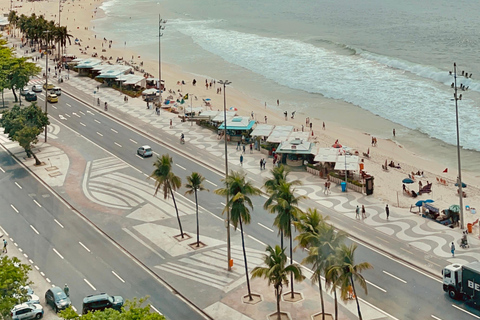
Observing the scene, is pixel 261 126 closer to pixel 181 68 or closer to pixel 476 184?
pixel 476 184

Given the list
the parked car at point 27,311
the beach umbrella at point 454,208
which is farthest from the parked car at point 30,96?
the beach umbrella at point 454,208

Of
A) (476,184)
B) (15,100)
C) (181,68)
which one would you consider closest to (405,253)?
(476,184)

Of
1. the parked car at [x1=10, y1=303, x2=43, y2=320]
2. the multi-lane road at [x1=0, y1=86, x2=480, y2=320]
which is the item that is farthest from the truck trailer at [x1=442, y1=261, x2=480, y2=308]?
the parked car at [x1=10, y1=303, x2=43, y2=320]

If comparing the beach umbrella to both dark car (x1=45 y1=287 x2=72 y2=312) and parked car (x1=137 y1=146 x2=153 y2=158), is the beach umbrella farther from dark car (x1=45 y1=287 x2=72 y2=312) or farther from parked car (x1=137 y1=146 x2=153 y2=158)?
parked car (x1=137 y1=146 x2=153 y2=158)

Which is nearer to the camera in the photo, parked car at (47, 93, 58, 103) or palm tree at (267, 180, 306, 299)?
palm tree at (267, 180, 306, 299)

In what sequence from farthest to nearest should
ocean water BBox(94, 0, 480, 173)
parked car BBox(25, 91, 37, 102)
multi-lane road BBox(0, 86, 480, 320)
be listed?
1. parked car BBox(25, 91, 37, 102)
2. ocean water BBox(94, 0, 480, 173)
3. multi-lane road BBox(0, 86, 480, 320)

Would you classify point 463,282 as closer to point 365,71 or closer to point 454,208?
point 454,208

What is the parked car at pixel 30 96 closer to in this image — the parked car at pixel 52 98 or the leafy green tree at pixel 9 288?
the parked car at pixel 52 98
